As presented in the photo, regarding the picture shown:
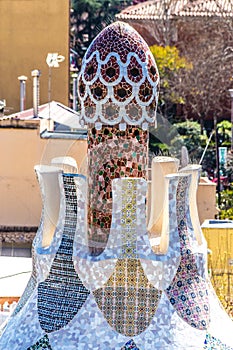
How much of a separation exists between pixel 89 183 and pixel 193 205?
709 millimetres

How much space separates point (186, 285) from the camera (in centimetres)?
761

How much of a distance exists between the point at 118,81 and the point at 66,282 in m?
1.29

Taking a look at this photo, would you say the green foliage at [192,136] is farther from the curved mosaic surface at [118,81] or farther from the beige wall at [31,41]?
the curved mosaic surface at [118,81]

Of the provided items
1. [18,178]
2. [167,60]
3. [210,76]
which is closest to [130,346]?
[18,178]

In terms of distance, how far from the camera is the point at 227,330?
25.7ft

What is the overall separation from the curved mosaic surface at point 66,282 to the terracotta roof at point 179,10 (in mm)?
33342

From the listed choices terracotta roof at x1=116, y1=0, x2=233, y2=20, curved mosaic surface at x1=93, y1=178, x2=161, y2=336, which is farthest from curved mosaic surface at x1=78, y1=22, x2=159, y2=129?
terracotta roof at x1=116, y1=0, x2=233, y2=20

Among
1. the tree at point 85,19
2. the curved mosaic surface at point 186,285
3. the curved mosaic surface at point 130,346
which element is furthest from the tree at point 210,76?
the curved mosaic surface at point 130,346

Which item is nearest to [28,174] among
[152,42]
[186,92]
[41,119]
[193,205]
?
[41,119]

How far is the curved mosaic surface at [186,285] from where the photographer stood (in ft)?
24.8

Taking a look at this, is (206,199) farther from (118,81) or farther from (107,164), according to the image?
(118,81)

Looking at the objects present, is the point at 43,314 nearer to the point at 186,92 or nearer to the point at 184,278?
the point at 184,278

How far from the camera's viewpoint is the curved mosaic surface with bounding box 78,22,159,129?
7.79 m

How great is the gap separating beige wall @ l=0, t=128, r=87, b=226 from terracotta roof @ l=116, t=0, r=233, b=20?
20.2 m
